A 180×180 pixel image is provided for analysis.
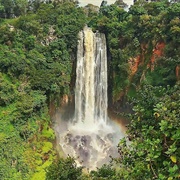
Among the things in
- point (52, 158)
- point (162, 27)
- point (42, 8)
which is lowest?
point (52, 158)

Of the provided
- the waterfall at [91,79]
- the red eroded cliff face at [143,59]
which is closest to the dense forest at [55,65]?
the red eroded cliff face at [143,59]

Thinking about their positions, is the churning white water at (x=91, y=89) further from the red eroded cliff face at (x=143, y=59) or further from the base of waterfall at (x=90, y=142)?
the red eroded cliff face at (x=143, y=59)

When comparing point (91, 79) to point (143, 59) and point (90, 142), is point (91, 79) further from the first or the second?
point (90, 142)

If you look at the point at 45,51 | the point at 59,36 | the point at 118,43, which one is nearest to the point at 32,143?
the point at 45,51

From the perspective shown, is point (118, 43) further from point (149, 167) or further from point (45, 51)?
point (149, 167)

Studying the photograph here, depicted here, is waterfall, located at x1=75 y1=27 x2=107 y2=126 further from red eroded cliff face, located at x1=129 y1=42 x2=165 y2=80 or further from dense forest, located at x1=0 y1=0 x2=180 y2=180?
red eroded cliff face, located at x1=129 y1=42 x2=165 y2=80

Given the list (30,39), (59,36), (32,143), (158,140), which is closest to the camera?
(158,140)

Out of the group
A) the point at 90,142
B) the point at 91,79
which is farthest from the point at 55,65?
the point at 90,142

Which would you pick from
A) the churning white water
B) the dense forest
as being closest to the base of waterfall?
the churning white water
